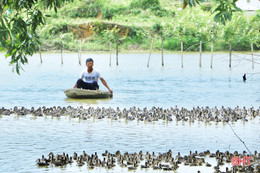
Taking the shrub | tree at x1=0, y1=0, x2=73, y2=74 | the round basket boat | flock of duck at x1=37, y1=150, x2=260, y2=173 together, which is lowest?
flock of duck at x1=37, y1=150, x2=260, y2=173

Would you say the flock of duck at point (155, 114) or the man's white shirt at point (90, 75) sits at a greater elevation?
the man's white shirt at point (90, 75)

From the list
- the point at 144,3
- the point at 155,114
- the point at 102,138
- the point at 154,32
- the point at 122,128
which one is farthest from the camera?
the point at 144,3

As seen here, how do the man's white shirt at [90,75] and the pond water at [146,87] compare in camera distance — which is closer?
the man's white shirt at [90,75]

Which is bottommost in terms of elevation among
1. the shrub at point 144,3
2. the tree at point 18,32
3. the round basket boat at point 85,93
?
the round basket boat at point 85,93

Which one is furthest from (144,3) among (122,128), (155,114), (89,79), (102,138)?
(102,138)

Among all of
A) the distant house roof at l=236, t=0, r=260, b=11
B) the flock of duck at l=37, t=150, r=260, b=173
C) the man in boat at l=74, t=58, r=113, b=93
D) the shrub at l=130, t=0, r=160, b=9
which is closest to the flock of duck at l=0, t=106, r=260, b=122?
the man in boat at l=74, t=58, r=113, b=93

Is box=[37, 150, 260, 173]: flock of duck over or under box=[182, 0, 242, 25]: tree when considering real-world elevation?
under

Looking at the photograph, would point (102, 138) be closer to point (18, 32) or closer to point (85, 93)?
point (18, 32)

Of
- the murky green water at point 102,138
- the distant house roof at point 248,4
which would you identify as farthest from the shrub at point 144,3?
the murky green water at point 102,138

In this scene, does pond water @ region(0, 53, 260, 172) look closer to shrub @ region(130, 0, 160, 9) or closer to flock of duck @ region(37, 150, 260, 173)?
flock of duck @ region(37, 150, 260, 173)

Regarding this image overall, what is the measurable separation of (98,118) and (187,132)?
2932mm

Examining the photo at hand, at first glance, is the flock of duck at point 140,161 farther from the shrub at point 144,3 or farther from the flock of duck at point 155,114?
the shrub at point 144,3

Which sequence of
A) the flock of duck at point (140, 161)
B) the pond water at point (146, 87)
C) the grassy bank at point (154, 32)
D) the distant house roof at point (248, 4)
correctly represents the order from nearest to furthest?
the flock of duck at point (140, 161)
the pond water at point (146, 87)
the grassy bank at point (154, 32)
the distant house roof at point (248, 4)

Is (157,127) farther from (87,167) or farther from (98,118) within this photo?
(87,167)
